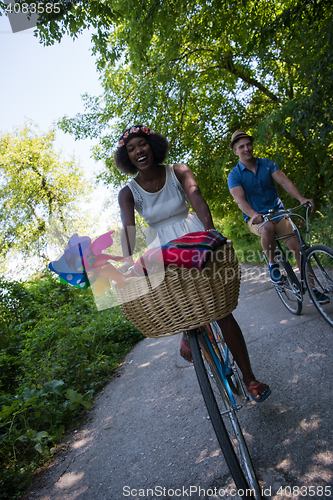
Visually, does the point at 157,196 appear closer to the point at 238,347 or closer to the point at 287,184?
the point at 238,347

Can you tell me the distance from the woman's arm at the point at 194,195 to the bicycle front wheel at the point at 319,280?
1635mm

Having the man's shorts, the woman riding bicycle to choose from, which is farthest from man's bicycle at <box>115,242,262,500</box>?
the man's shorts

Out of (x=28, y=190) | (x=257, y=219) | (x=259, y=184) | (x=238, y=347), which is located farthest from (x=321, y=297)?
(x=28, y=190)

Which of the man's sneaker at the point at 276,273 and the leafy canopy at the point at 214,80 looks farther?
the leafy canopy at the point at 214,80

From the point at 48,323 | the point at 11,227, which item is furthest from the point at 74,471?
the point at 11,227

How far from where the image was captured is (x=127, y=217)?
2609mm

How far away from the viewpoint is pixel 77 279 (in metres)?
1.60

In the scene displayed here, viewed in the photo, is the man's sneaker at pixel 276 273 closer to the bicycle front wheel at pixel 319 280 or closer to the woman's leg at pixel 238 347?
the bicycle front wheel at pixel 319 280

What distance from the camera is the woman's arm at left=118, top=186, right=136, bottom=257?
A: 2290 mm

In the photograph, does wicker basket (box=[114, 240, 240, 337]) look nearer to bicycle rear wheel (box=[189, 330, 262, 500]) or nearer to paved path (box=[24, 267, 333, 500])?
bicycle rear wheel (box=[189, 330, 262, 500])

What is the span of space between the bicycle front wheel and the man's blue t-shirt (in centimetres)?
93

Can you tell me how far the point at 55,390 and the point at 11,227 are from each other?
2264cm

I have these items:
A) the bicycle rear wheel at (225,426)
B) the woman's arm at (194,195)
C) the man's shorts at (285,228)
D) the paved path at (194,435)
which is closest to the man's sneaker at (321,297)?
the paved path at (194,435)

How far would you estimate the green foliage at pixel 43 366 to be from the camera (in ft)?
9.42
